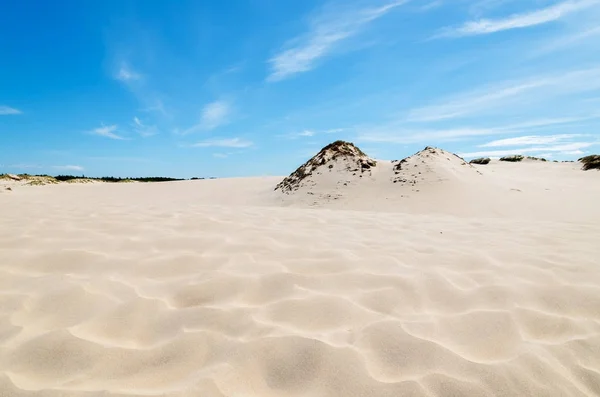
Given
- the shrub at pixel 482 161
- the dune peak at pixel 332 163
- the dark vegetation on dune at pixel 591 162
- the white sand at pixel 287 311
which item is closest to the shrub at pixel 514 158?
the shrub at pixel 482 161

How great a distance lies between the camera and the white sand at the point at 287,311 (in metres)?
1.32

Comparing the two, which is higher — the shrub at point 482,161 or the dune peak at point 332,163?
the shrub at point 482,161

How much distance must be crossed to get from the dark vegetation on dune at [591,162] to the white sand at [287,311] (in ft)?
48.1

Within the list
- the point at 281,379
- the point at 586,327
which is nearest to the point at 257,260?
the point at 281,379

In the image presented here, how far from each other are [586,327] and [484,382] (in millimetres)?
909

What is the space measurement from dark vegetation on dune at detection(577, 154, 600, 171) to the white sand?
14.7 meters

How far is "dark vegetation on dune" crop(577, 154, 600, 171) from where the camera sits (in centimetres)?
1444

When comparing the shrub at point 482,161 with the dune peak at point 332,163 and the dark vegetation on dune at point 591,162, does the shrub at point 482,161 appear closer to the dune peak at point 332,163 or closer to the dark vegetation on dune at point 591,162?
the dark vegetation on dune at point 591,162

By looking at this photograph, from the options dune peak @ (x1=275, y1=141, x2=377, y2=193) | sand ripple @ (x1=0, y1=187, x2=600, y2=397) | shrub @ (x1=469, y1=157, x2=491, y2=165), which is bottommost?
sand ripple @ (x1=0, y1=187, x2=600, y2=397)

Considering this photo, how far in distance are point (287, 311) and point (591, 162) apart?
1886 centimetres

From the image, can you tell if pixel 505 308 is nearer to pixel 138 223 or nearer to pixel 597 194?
pixel 138 223

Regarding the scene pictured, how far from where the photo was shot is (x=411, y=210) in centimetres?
761

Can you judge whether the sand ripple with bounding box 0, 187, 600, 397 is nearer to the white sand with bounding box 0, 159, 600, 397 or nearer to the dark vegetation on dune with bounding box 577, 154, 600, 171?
the white sand with bounding box 0, 159, 600, 397

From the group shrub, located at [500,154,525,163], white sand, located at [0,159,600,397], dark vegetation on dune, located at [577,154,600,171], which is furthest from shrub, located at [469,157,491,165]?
white sand, located at [0,159,600,397]
